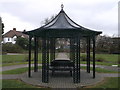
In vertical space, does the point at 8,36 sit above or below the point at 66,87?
above

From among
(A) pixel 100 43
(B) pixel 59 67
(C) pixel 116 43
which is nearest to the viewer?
(B) pixel 59 67

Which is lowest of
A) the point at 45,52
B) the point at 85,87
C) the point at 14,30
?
the point at 85,87

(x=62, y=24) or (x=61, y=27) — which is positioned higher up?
(x=62, y=24)

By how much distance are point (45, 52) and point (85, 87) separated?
295 centimetres

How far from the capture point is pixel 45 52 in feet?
30.6

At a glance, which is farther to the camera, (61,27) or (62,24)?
(62,24)

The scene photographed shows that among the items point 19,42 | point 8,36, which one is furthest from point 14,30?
point 19,42

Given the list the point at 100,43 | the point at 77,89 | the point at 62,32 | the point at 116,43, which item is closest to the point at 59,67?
the point at 62,32

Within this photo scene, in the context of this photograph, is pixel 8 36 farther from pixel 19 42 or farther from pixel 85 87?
pixel 85 87

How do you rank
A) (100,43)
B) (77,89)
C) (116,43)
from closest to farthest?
(77,89) < (116,43) < (100,43)

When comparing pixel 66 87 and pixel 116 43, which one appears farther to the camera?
pixel 116 43

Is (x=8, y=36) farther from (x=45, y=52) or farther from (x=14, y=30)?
(x=45, y=52)

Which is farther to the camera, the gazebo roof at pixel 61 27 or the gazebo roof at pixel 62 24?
the gazebo roof at pixel 62 24

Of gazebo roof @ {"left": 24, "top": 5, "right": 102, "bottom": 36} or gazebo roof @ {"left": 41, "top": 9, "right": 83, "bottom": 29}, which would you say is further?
gazebo roof @ {"left": 41, "top": 9, "right": 83, "bottom": 29}
